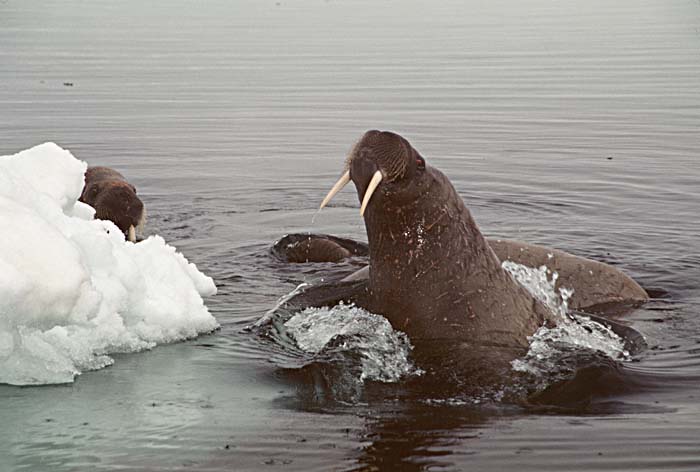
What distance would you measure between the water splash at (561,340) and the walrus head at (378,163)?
48.9 inches

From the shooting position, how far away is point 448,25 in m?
43.9

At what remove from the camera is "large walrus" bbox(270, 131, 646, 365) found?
743 centimetres

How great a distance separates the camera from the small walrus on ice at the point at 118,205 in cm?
1130

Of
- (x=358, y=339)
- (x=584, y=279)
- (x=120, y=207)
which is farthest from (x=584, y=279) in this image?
(x=120, y=207)

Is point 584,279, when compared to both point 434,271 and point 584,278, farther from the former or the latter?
point 434,271

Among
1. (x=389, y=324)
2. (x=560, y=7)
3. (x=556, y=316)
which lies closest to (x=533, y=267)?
(x=556, y=316)

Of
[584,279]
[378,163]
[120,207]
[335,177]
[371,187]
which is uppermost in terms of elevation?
[378,163]

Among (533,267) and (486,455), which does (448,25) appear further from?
(486,455)

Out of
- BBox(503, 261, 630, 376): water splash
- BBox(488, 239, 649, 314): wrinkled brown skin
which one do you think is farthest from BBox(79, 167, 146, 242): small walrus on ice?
BBox(503, 261, 630, 376): water splash

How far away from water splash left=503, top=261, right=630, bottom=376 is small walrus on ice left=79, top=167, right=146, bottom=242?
370cm

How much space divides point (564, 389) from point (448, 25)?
3767 centimetres

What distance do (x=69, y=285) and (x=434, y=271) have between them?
81.7 inches

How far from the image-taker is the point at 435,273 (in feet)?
24.9

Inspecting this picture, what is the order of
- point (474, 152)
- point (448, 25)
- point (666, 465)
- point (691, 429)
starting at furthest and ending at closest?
point (448, 25) → point (474, 152) → point (691, 429) → point (666, 465)
